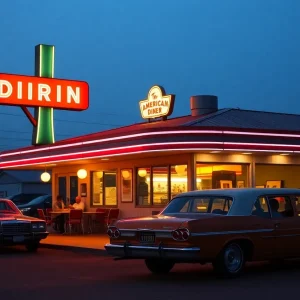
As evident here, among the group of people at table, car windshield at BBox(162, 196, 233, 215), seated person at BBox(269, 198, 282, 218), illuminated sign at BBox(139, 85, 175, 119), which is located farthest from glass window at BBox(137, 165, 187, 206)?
seated person at BBox(269, 198, 282, 218)

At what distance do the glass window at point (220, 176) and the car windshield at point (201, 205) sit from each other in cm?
904

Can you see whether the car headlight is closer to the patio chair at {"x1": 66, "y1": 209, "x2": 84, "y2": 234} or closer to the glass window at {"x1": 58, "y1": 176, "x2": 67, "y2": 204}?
the patio chair at {"x1": 66, "y1": 209, "x2": 84, "y2": 234}

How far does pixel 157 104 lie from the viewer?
1056 inches

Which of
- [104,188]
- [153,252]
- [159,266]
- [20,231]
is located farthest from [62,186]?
[153,252]

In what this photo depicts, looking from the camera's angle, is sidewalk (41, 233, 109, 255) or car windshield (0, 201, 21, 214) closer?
sidewalk (41, 233, 109, 255)

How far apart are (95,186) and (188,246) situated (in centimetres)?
1595

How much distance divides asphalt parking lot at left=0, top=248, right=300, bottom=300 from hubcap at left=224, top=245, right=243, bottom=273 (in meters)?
0.24

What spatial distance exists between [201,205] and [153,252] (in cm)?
165

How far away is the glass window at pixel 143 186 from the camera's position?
2498 centimetres

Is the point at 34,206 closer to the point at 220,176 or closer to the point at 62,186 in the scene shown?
the point at 62,186

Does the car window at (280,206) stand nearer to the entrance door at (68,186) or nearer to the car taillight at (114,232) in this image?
the car taillight at (114,232)

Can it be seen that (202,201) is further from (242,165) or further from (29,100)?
(29,100)

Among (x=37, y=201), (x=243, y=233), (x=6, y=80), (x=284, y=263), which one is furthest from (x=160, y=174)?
(x=37, y=201)

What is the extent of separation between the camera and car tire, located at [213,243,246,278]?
12.9 m
